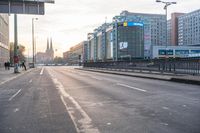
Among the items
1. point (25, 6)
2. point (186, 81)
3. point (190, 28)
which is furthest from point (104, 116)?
point (190, 28)

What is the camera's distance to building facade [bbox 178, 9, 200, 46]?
326ft

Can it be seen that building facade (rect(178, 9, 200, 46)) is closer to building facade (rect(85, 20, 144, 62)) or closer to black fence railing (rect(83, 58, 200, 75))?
building facade (rect(85, 20, 144, 62))

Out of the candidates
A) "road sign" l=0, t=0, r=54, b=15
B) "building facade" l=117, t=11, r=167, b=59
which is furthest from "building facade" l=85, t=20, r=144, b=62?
"road sign" l=0, t=0, r=54, b=15

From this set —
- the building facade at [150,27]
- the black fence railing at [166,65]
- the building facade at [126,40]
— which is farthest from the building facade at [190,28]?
the black fence railing at [166,65]

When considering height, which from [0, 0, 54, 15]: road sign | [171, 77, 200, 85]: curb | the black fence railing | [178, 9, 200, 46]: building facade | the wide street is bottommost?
the wide street

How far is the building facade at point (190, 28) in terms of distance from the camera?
326 feet

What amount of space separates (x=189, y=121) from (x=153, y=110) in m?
1.85

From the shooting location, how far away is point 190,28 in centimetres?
10588

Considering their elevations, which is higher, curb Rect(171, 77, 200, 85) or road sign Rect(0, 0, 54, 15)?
road sign Rect(0, 0, 54, 15)

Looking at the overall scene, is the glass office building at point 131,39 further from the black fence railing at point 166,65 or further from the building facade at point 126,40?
the black fence railing at point 166,65

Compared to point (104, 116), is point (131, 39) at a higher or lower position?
higher

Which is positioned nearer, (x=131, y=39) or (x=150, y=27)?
(x=150, y=27)

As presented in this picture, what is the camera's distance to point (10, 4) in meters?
34.2

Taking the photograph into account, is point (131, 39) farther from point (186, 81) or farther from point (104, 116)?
point (104, 116)
